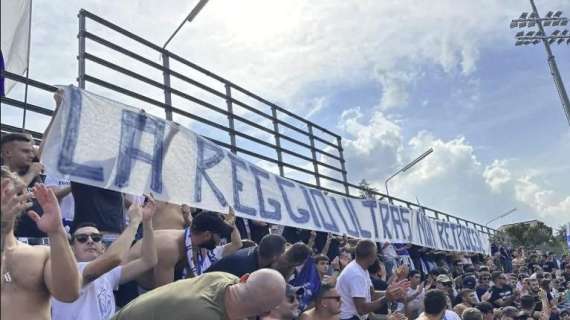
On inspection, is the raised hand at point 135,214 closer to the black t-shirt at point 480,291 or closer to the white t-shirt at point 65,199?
the white t-shirt at point 65,199

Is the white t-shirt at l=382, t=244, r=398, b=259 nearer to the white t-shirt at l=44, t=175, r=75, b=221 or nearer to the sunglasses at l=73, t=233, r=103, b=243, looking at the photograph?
the white t-shirt at l=44, t=175, r=75, b=221

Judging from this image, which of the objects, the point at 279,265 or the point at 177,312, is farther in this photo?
the point at 279,265

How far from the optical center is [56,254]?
2164 mm

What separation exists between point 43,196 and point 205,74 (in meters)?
5.73

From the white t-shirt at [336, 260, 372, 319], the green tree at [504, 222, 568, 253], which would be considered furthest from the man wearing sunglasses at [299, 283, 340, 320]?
the green tree at [504, 222, 568, 253]

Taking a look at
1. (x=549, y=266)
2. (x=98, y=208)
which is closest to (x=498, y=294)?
(x=98, y=208)

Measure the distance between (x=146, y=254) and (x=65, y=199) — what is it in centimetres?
104

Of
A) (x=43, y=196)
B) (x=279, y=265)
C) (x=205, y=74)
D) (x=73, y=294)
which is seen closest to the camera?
(x=43, y=196)

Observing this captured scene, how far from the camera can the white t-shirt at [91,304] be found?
3.05 metres

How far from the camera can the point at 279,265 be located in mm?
3943

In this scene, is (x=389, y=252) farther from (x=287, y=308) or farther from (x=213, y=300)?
(x=213, y=300)

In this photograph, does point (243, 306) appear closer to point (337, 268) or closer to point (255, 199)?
point (255, 199)

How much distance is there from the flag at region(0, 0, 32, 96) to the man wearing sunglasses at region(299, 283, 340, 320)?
279 cm

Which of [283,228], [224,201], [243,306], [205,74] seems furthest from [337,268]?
[243,306]
